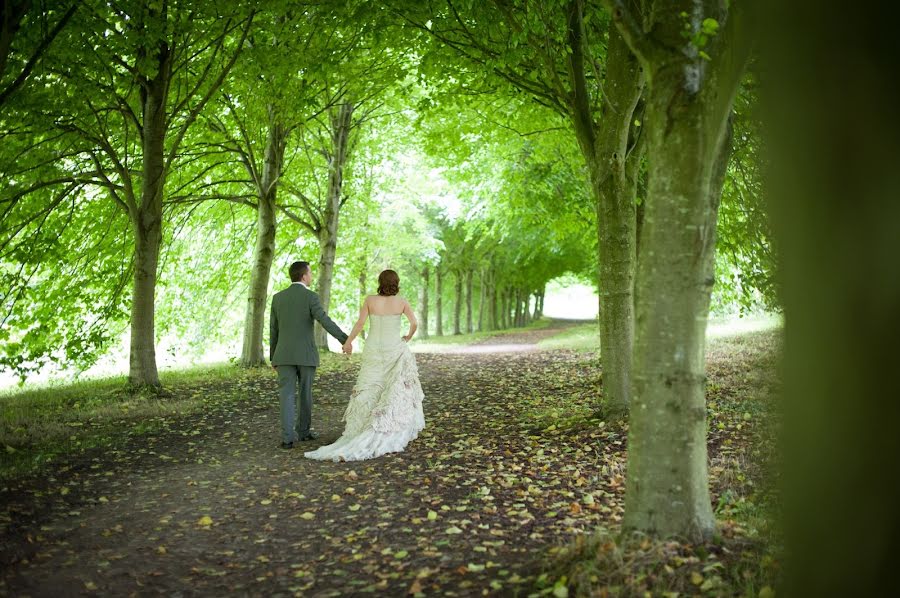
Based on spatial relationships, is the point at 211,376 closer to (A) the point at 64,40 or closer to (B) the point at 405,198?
(A) the point at 64,40

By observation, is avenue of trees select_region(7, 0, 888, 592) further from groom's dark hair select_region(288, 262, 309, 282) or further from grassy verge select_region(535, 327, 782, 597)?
groom's dark hair select_region(288, 262, 309, 282)

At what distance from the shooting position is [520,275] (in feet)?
136

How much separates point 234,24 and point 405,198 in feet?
58.8

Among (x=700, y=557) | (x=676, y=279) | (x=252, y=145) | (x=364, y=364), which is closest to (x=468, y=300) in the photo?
(x=252, y=145)

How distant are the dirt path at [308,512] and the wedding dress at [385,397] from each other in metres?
0.35

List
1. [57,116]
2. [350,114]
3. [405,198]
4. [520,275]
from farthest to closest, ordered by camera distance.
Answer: [520,275]
[405,198]
[350,114]
[57,116]

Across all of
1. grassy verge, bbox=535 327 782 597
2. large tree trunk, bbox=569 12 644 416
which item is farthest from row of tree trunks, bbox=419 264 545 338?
grassy verge, bbox=535 327 782 597

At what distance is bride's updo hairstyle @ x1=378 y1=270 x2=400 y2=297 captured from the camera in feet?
28.0

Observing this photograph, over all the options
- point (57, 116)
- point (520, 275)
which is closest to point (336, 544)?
point (57, 116)

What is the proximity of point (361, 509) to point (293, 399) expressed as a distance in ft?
9.45

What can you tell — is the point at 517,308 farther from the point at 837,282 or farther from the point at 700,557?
the point at 837,282

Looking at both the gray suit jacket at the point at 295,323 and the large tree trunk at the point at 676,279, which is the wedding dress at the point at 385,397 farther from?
the large tree trunk at the point at 676,279

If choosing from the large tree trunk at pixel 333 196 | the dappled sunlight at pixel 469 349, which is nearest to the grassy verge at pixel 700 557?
the large tree trunk at pixel 333 196

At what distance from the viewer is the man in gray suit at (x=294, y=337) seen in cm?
840
